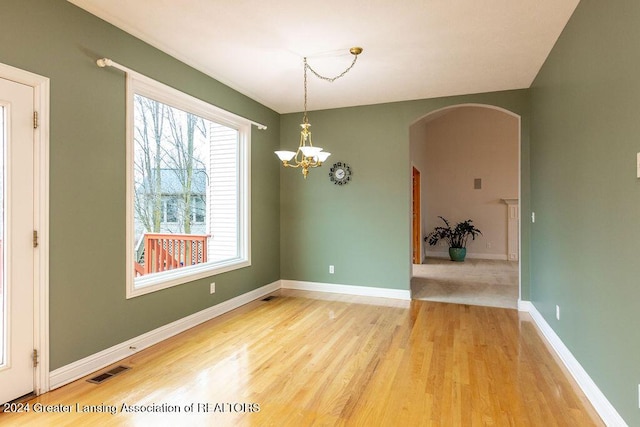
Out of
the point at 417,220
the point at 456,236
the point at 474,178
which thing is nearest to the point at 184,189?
the point at 417,220

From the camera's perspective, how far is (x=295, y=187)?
5574mm

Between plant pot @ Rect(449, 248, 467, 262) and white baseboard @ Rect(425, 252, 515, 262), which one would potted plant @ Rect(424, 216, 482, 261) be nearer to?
plant pot @ Rect(449, 248, 467, 262)

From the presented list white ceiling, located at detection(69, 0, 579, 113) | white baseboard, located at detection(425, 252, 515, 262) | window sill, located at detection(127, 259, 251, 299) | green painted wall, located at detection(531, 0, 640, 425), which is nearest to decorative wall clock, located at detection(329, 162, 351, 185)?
white ceiling, located at detection(69, 0, 579, 113)

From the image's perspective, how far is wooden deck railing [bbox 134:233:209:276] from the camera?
4.29 metres

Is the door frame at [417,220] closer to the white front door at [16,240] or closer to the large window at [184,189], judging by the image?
the large window at [184,189]

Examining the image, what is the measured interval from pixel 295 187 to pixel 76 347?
352 centimetres

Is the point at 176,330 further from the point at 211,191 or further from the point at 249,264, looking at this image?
the point at 211,191

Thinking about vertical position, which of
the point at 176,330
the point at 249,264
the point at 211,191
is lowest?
the point at 176,330

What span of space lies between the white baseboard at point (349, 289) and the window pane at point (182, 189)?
120cm

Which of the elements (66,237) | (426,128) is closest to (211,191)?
(66,237)

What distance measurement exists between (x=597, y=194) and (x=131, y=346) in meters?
3.60

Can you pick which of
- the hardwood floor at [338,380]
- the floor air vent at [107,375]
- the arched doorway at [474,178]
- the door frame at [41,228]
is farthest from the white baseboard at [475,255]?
the door frame at [41,228]

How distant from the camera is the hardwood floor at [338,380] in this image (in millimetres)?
2152

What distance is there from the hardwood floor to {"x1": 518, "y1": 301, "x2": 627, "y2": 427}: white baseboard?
6cm
